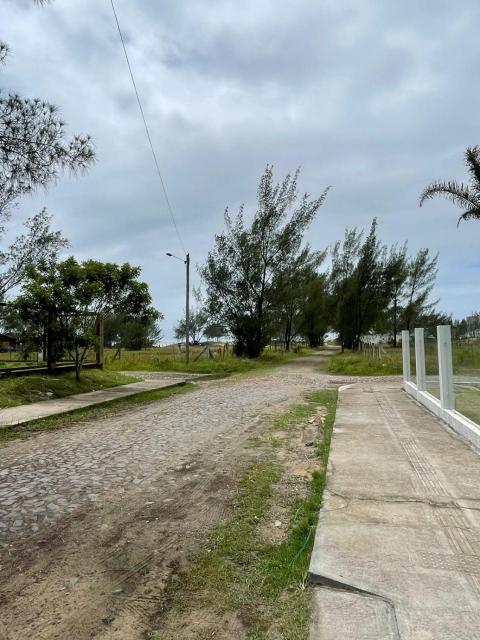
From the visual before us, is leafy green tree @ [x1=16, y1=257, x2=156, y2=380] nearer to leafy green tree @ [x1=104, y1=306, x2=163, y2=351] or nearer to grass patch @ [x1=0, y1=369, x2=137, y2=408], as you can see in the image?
grass patch @ [x1=0, y1=369, x2=137, y2=408]

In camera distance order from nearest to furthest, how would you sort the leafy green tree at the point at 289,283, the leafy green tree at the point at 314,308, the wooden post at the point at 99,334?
the wooden post at the point at 99,334
the leafy green tree at the point at 289,283
the leafy green tree at the point at 314,308

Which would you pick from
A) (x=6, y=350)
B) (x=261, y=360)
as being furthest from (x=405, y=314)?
(x=6, y=350)

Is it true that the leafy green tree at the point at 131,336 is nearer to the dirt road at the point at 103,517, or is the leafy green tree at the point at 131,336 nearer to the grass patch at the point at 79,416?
the grass patch at the point at 79,416

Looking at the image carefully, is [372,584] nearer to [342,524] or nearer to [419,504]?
[342,524]

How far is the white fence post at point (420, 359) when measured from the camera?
32.9 feet

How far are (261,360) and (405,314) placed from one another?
20604mm

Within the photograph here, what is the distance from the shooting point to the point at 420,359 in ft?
33.9

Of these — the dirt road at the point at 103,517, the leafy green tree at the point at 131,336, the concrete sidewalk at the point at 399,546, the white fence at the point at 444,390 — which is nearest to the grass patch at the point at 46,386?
the dirt road at the point at 103,517

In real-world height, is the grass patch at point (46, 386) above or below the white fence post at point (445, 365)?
below

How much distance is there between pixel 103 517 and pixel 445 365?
582 cm

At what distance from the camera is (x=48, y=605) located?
2605 millimetres

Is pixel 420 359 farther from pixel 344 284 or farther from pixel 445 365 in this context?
pixel 344 284

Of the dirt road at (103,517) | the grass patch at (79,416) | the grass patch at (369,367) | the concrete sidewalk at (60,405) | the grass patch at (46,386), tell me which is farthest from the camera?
the grass patch at (369,367)

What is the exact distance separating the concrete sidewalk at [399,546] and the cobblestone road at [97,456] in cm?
205
